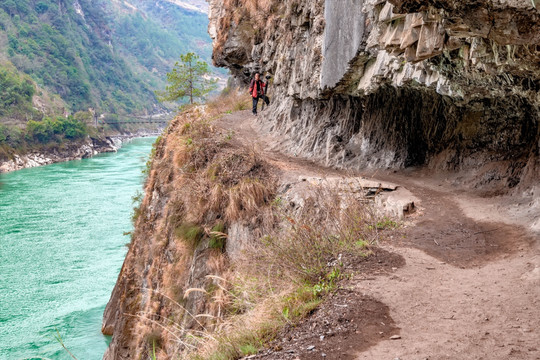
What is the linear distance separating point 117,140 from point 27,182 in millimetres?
42338

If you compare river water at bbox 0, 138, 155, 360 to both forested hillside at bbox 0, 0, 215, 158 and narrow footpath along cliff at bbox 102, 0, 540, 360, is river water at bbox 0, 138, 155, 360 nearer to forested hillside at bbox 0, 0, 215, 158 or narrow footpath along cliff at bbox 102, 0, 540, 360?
narrow footpath along cliff at bbox 102, 0, 540, 360

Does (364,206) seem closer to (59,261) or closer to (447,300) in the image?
(447,300)

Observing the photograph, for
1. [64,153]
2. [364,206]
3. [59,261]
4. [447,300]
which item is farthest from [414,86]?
[64,153]

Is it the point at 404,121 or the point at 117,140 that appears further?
the point at 117,140

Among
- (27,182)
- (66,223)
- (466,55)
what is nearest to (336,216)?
→ (466,55)

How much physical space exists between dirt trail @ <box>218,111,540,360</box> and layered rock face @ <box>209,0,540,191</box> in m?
1.88

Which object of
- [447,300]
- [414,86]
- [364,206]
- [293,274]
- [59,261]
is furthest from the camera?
[59,261]

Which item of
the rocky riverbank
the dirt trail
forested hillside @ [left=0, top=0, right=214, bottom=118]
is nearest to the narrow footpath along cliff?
the dirt trail

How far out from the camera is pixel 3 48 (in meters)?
107

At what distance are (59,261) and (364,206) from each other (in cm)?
2064

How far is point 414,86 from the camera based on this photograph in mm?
8828

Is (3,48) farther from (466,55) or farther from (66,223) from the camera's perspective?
(466,55)

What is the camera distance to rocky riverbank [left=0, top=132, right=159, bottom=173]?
6099cm

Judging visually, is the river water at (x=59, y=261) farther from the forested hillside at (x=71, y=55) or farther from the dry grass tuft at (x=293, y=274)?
the forested hillside at (x=71, y=55)
